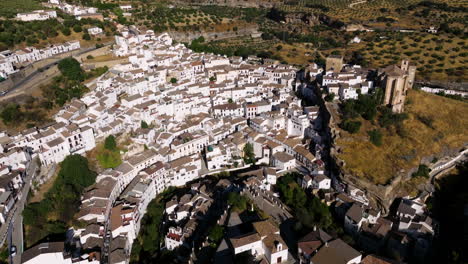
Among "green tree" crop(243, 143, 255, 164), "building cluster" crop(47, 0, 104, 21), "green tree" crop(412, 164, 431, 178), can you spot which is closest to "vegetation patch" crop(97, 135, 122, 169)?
"green tree" crop(243, 143, 255, 164)

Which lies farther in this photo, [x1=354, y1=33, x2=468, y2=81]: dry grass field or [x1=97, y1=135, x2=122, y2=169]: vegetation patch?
[x1=354, y1=33, x2=468, y2=81]: dry grass field

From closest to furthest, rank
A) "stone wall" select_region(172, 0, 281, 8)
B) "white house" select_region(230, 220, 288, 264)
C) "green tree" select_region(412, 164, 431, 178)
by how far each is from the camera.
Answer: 1. "white house" select_region(230, 220, 288, 264)
2. "green tree" select_region(412, 164, 431, 178)
3. "stone wall" select_region(172, 0, 281, 8)

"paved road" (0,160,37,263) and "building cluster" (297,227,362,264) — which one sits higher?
"building cluster" (297,227,362,264)

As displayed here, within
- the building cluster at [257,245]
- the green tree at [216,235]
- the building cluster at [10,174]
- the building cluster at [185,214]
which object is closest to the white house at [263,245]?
the building cluster at [257,245]

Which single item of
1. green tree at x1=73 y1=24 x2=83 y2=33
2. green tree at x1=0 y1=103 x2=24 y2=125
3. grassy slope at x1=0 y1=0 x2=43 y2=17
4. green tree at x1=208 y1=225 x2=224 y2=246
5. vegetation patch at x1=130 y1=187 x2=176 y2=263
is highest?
grassy slope at x1=0 y1=0 x2=43 y2=17

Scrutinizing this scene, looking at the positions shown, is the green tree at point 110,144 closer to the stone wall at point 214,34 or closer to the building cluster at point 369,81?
the building cluster at point 369,81

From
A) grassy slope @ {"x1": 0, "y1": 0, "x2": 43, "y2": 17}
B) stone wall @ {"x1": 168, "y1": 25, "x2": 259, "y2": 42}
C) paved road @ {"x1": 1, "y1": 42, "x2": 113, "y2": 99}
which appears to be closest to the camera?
paved road @ {"x1": 1, "y1": 42, "x2": 113, "y2": 99}

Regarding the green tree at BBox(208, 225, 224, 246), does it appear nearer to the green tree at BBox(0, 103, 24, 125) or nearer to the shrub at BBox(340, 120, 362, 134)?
the shrub at BBox(340, 120, 362, 134)
